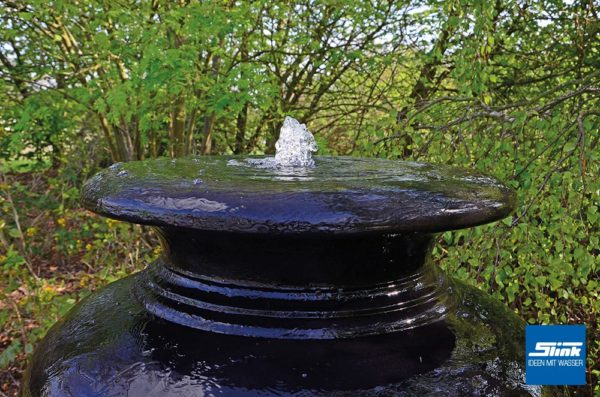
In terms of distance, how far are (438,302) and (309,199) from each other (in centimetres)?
50

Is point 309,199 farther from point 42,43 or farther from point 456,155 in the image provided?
point 42,43

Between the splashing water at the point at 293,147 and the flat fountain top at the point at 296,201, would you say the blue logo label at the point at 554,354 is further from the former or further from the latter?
the splashing water at the point at 293,147

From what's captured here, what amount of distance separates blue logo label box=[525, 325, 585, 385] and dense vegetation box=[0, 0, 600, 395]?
0.85 meters

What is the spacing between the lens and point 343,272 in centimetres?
127

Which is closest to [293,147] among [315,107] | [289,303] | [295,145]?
[295,145]

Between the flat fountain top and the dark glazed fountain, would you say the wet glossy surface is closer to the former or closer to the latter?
the dark glazed fountain

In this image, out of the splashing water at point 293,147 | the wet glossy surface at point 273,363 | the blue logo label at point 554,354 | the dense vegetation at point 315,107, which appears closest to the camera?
the wet glossy surface at point 273,363

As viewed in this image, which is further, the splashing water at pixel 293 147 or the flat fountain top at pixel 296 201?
the splashing water at pixel 293 147

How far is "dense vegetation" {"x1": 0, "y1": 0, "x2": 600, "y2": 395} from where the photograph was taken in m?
2.68

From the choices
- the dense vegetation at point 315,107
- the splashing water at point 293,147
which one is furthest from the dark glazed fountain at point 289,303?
the dense vegetation at point 315,107

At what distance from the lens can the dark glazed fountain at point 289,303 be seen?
1.14m

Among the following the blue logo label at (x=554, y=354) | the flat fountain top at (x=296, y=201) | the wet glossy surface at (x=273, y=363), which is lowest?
the blue logo label at (x=554, y=354)

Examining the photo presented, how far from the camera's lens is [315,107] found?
584 centimetres

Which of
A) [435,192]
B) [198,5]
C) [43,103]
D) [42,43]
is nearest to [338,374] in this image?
[435,192]
